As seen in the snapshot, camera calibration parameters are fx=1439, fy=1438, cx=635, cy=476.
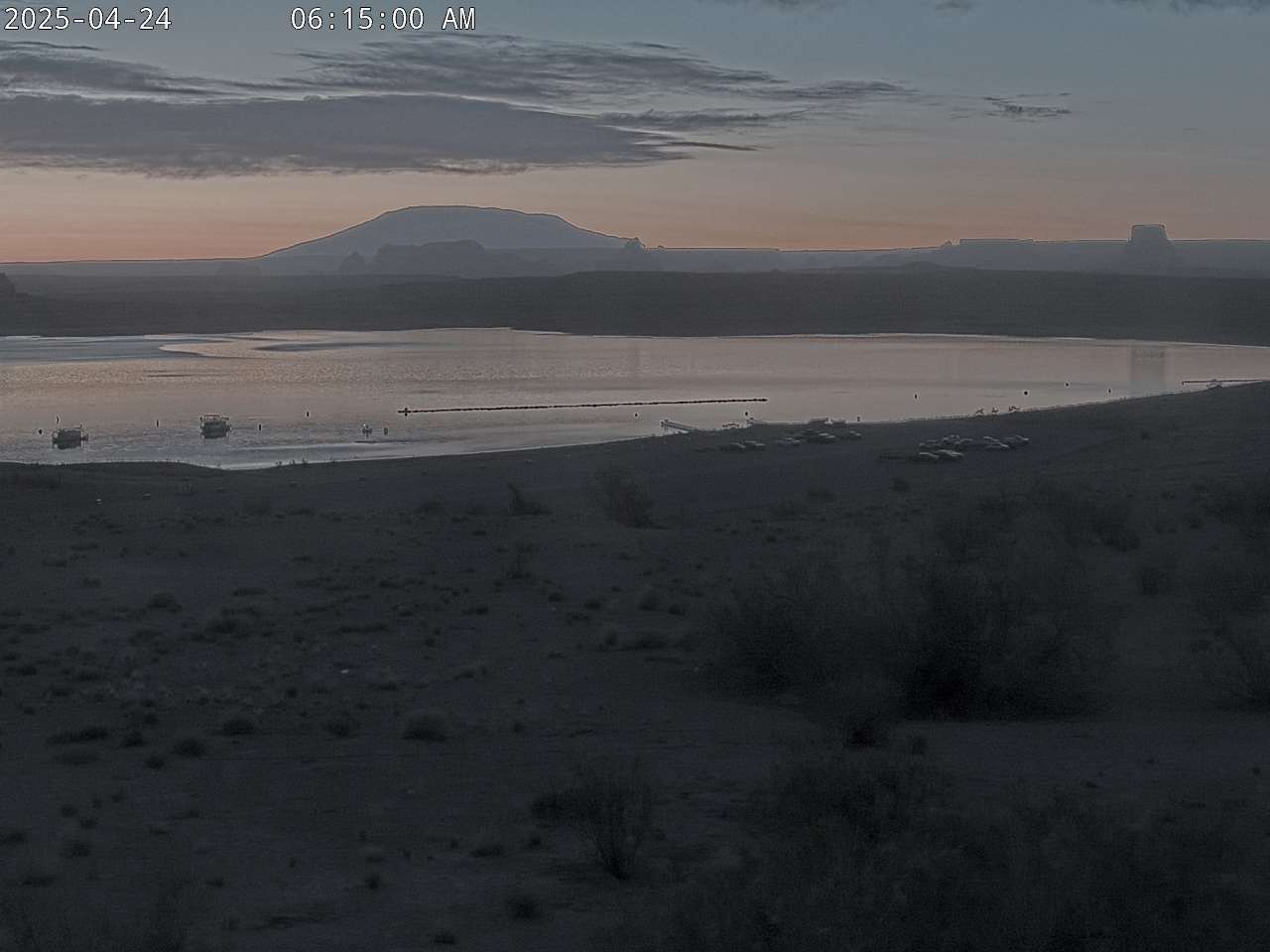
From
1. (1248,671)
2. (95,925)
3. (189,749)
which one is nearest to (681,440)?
(1248,671)

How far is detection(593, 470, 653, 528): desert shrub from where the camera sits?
76.8 ft

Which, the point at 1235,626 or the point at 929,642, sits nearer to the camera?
the point at 929,642

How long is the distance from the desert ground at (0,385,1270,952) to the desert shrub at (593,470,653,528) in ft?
0.36

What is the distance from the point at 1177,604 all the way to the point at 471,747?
8.55 meters

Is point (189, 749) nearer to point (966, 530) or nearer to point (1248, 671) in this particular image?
point (1248, 671)

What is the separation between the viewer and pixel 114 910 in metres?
6.71

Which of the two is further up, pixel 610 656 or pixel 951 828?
pixel 951 828

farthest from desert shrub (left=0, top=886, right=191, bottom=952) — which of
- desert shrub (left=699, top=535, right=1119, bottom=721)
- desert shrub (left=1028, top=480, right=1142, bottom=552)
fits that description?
desert shrub (left=1028, top=480, right=1142, bottom=552)

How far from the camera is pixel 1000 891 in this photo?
195 inches

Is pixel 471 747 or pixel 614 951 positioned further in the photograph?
pixel 471 747

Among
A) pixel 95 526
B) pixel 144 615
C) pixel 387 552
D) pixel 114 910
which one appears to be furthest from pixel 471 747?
pixel 95 526

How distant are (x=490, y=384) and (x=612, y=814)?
58.2 m

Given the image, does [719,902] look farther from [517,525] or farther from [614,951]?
[517,525]

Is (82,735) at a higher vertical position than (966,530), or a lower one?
lower
